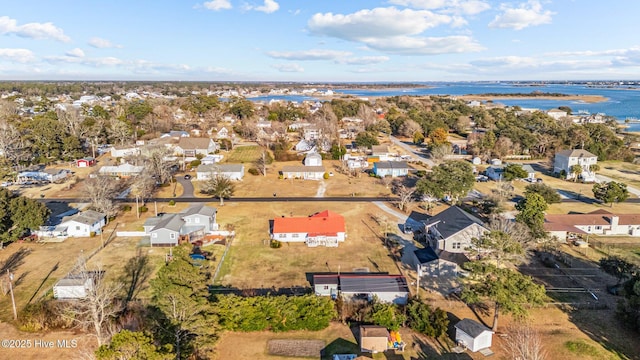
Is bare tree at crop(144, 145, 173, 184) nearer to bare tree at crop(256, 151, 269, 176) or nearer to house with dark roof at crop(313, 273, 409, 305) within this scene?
bare tree at crop(256, 151, 269, 176)

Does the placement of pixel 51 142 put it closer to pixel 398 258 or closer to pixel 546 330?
pixel 398 258

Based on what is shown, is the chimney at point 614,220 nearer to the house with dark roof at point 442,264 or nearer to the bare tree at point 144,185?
the house with dark roof at point 442,264

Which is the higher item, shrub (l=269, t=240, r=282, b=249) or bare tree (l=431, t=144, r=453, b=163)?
bare tree (l=431, t=144, r=453, b=163)

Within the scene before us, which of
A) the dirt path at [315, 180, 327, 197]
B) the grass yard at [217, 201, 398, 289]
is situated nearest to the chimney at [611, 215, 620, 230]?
the grass yard at [217, 201, 398, 289]

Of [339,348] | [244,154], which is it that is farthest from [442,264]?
[244,154]

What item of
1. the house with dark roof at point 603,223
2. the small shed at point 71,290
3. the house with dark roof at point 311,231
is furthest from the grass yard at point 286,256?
the house with dark roof at point 603,223
